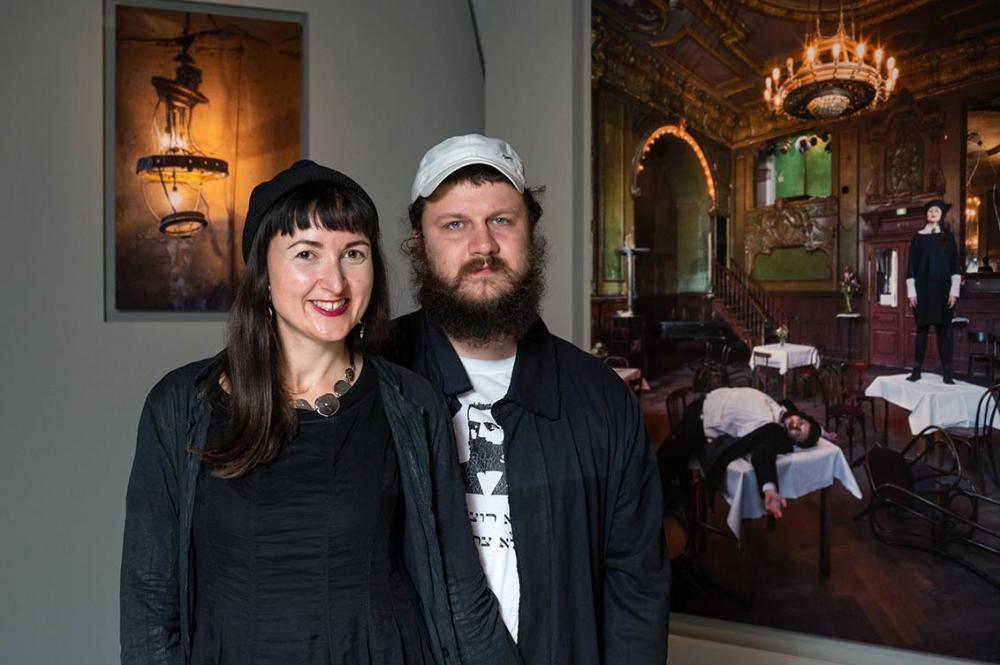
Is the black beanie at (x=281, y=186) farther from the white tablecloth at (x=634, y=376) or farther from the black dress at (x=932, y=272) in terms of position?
the black dress at (x=932, y=272)

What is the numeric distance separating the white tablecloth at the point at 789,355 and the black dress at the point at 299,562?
182 cm

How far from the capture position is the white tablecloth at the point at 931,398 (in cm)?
225

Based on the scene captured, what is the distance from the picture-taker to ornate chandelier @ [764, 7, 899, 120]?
2.35 meters

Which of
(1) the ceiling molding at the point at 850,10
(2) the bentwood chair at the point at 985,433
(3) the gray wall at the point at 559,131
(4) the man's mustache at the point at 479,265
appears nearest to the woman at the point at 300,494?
(4) the man's mustache at the point at 479,265

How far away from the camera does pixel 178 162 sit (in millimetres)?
2668

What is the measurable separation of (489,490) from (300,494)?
17.6 inches

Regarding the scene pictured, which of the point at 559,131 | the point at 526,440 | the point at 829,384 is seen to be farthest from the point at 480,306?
the point at 829,384

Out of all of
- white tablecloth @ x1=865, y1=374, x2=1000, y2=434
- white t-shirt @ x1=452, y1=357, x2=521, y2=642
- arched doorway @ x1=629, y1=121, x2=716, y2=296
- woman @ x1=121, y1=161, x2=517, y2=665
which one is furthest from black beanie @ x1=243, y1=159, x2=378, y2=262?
white tablecloth @ x1=865, y1=374, x2=1000, y2=434

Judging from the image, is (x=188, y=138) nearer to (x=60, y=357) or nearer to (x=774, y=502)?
(x=60, y=357)

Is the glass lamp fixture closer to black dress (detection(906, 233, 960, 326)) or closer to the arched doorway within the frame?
black dress (detection(906, 233, 960, 326))

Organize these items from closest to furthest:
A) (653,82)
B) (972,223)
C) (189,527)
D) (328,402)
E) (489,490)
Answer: (189,527) < (328,402) < (489,490) < (972,223) < (653,82)

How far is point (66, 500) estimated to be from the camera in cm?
255

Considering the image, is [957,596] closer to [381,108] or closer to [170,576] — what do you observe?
[170,576]

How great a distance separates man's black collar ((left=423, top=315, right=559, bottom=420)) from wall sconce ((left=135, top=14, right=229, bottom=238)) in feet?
4.97
